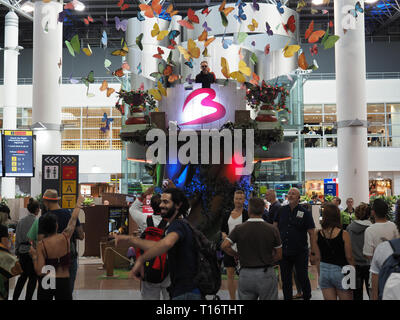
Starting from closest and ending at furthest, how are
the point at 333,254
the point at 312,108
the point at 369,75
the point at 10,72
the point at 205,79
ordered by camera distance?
the point at 333,254
the point at 205,79
the point at 10,72
the point at 312,108
the point at 369,75

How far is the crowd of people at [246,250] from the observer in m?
3.59

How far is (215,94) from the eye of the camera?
9.15 metres

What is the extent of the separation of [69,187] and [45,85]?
7086 mm

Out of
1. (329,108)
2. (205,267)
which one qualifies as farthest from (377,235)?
(329,108)

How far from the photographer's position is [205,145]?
340 inches

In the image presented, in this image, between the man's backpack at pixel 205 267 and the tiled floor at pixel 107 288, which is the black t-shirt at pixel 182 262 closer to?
the man's backpack at pixel 205 267

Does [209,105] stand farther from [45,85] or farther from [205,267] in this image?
[45,85]

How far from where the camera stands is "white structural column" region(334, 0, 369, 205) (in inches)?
587

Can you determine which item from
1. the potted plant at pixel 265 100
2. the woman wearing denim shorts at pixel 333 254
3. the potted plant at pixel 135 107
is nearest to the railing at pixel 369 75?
the potted plant at pixel 265 100

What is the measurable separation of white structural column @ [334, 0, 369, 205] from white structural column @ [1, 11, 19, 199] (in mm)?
14064

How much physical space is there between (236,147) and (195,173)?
2.76 feet

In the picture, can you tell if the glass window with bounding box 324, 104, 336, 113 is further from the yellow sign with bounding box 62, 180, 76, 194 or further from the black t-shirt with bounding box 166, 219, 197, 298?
the black t-shirt with bounding box 166, 219, 197, 298

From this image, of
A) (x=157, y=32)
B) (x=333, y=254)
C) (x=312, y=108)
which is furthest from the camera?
(x=312, y=108)

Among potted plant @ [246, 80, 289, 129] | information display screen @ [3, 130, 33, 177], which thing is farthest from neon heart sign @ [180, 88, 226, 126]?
information display screen @ [3, 130, 33, 177]
